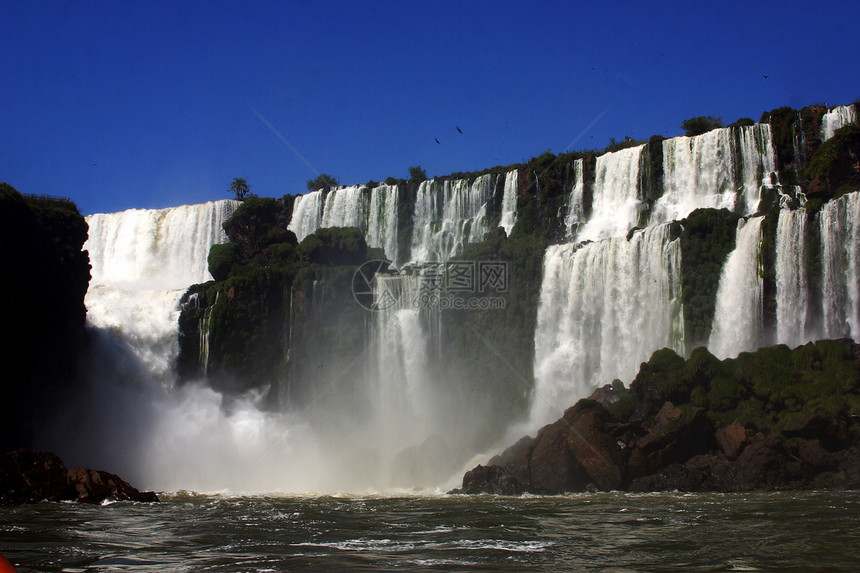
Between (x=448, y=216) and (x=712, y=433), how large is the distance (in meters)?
26.6

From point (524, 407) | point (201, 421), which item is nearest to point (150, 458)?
point (201, 421)

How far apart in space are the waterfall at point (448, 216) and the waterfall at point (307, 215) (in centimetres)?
709

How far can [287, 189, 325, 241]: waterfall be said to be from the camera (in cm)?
5706

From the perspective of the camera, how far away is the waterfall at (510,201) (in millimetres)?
49812

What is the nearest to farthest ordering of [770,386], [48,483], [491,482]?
[48,483] → [770,386] → [491,482]

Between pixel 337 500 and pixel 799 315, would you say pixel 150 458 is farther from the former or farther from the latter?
pixel 799 315

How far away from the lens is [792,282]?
106 ft

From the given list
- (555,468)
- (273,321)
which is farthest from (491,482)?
(273,321)

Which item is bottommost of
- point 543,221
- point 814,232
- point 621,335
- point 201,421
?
point 201,421

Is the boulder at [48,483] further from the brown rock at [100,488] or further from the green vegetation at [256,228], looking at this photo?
the green vegetation at [256,228]

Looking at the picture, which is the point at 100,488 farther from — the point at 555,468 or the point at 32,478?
the point at 555,468

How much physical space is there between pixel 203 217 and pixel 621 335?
32292mm

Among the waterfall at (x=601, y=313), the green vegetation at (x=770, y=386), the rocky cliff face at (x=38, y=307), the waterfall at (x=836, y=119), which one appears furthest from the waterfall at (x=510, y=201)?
the rocky cliff face at (x=38, y=307)

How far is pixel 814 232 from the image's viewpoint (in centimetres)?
3195
